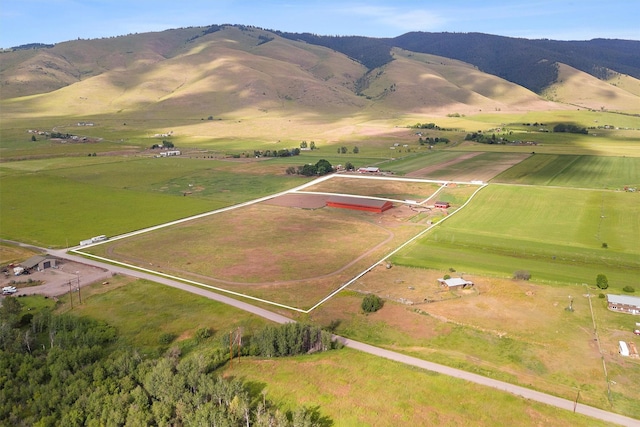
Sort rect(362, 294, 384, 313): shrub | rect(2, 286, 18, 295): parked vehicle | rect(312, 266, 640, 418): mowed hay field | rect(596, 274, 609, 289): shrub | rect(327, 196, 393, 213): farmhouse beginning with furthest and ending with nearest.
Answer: rect(327, 196, 393, 213): farmhouse
rect(2, 286, 18, 295): parked vehicle
rect(596, 274, 609, 289): shrub
rect(362, 294, 384, 313): shrub
rect(312, 266, 640, 418): mowed hay field

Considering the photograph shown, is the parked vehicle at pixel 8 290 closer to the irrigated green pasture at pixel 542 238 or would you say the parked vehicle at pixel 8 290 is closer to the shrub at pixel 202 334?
the shrub at pixel 202 334

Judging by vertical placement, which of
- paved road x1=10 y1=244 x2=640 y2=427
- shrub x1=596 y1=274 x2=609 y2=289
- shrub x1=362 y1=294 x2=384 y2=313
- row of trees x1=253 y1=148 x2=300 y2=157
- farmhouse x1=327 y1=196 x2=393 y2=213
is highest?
row of trees x1=253 y1=148 x2=300 y2=157

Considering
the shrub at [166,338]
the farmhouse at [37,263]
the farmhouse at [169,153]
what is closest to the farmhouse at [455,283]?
the shrub at [166,338]

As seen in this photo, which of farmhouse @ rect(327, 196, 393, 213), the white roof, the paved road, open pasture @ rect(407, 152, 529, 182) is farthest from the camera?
open pasture @ rect(407, 152, 529, 182)

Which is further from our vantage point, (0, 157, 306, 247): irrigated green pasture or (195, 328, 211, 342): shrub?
(0, 157, 306, 247): irrigated green pasture

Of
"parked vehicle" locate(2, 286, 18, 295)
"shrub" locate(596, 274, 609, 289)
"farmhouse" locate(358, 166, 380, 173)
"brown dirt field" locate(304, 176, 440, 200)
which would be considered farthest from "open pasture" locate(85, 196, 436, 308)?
"farmhouse" locate(358, 166, 380, 173)

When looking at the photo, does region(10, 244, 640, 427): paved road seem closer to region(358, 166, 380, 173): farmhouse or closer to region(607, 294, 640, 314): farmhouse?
region(607, 294, 640, 314): farmhouse

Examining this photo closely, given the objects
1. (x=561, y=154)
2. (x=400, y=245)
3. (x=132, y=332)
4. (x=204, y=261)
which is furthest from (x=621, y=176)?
(x=132, y=332)

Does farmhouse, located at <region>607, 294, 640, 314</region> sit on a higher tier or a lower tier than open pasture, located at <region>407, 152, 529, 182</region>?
lower
